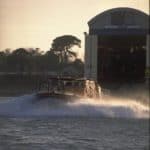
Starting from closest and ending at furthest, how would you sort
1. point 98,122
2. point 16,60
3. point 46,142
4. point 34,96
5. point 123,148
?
1. point 123,148
2. point 46,142
3. point 16,60
4. point 98,122
5. point 34,96

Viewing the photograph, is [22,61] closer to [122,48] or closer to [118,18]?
[122,48]

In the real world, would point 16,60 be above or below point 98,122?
above

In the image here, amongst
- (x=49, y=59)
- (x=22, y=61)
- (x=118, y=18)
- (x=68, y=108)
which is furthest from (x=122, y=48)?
(x=68, y=108)

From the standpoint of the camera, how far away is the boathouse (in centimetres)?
1365

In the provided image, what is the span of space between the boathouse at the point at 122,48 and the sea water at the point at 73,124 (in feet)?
3.40

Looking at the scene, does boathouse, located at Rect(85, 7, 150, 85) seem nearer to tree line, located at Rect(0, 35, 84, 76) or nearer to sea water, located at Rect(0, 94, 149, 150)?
tree line, located at Rect(0, 35, 84, 76)

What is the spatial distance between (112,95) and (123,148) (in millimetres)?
11926

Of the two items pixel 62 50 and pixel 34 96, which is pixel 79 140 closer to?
A: pixel 62 50

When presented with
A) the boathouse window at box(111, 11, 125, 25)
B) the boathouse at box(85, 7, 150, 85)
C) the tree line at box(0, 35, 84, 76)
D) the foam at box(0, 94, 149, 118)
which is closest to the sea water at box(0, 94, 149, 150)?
the foam at box(0, 94, 149, 118)

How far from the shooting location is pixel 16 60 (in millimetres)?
14930

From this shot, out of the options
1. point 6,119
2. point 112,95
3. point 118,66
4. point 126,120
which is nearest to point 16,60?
point 118,66

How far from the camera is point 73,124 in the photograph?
715 inches

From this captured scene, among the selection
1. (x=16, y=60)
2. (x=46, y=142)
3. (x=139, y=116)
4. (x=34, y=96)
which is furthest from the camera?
(x=34, y=96)

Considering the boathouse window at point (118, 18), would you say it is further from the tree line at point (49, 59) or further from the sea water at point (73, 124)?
the sea water at point (73, 124)
